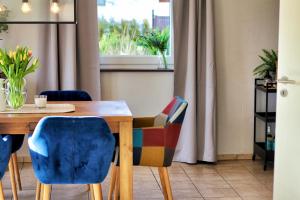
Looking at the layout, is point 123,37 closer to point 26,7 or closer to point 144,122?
point 26,7

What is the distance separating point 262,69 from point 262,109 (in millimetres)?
390

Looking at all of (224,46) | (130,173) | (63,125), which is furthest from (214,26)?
(63,125)

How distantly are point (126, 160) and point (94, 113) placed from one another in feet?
1.10

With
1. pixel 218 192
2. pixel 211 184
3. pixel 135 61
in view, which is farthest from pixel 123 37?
pixel 218 192

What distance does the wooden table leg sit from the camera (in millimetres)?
2805

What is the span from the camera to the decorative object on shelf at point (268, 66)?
4.41m

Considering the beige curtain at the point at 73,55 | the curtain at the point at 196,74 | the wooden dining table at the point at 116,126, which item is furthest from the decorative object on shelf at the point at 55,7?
the wooden dining table at the point at 116,126

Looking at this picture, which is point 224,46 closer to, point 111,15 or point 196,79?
point 196,79

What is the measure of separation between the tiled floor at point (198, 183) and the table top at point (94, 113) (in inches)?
28.9

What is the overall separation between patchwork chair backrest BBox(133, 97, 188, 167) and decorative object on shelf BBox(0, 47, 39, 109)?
755 millimetres

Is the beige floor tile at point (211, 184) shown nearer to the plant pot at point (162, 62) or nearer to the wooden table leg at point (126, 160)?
the wooden table leg at point (126, 160)

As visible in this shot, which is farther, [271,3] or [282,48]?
[271,3]

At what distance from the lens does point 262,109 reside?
4684mm

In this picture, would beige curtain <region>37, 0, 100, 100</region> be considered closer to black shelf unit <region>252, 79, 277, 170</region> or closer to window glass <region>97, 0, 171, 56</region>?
window glass <region>97, 0, 171, 56</region>
